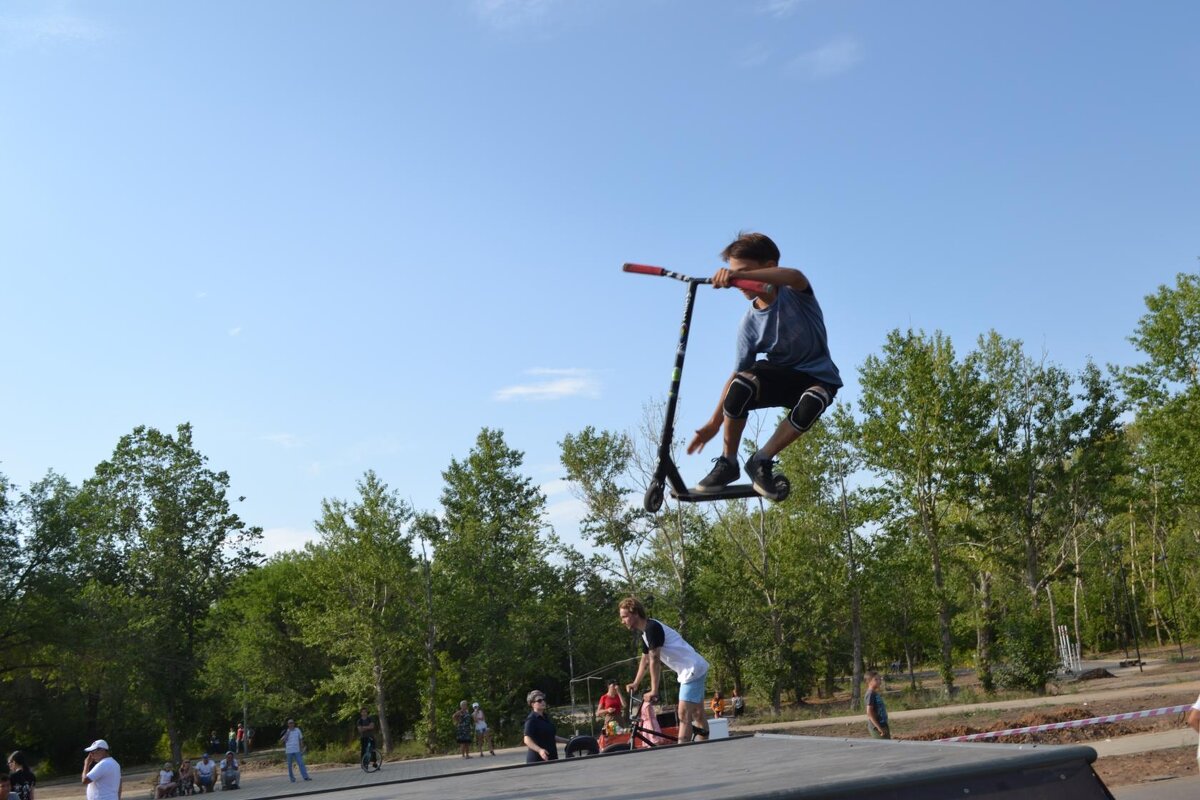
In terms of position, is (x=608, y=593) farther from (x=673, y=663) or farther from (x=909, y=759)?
(x=909, y=759)

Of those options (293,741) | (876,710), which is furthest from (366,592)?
(876,710)

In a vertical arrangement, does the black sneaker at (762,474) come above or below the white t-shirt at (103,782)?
above

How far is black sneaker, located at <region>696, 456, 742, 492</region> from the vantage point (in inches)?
254

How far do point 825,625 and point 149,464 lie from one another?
32276 mm

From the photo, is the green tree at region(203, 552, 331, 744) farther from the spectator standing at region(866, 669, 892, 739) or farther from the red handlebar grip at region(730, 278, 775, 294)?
the red handlebar grip at region(730, 278, 775, 294)

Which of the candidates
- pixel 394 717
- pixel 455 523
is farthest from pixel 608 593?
pixel 394 717

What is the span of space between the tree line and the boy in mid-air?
29635mm

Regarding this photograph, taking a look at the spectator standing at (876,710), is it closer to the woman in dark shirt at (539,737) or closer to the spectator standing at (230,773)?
the woman in dark shirt at (539,737)

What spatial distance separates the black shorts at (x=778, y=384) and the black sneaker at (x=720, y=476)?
459 millimetres

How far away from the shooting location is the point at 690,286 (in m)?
6.48

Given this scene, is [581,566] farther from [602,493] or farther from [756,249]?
[756,249]

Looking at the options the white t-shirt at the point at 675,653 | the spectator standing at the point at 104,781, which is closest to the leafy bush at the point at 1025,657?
the white t-shirt at the point at 675,653

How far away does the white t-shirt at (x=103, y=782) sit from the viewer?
40.9 ft

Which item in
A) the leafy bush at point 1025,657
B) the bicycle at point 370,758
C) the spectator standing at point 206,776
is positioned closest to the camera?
the bicycle at point 370,758
